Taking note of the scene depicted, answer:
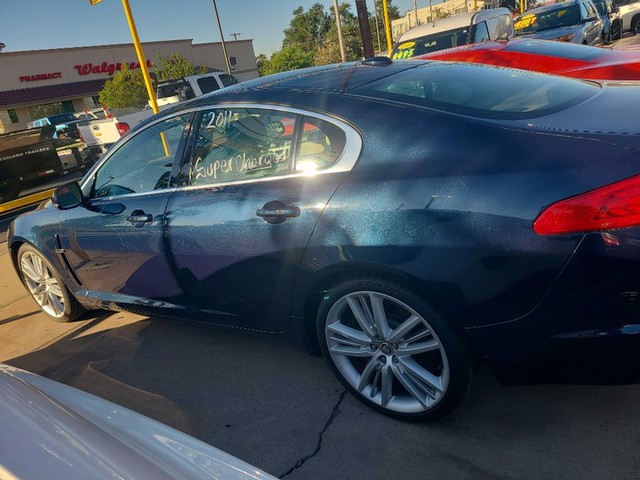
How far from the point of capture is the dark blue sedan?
181 centimetres

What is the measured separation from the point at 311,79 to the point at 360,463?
1885 mm

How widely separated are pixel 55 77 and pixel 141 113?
26.5m

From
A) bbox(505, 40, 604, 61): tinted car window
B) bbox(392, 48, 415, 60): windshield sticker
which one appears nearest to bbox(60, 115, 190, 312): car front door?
bbox(505, 40, 604, 61): tinted car window

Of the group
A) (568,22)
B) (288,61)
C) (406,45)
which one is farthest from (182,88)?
(288,61)

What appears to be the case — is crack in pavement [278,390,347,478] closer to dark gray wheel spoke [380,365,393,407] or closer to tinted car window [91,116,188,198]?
dark gray wheel spoke [380,365,393,407]

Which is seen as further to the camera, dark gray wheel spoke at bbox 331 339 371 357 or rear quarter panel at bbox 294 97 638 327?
dark gray wheel spoke at bbox 331 339 371 357

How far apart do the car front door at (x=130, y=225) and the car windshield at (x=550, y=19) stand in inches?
482

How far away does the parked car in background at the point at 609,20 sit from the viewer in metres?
14.5

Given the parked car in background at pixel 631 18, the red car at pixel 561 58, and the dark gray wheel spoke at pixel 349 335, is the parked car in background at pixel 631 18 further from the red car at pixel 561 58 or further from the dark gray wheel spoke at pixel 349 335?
the dark gray wheel spoke at pixel 349 335

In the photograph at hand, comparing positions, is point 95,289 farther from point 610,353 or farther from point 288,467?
point 610,353

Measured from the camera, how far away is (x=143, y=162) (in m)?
3.31

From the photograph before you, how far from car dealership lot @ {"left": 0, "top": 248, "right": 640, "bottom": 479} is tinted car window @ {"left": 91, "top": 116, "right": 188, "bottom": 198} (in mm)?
1082

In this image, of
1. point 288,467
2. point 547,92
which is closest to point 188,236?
point 288,467

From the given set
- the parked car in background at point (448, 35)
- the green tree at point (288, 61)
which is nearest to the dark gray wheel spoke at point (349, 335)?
the parked car in background at point (448, 35)
